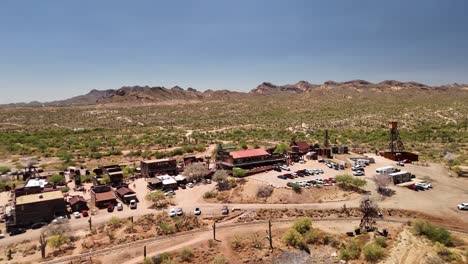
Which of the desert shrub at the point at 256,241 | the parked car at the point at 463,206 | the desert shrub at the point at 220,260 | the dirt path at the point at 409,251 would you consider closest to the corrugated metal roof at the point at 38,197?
the desert shrub at the point at 220,260

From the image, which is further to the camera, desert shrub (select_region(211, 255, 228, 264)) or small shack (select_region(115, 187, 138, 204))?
small shack (select_region(115, 187, 138, 204))

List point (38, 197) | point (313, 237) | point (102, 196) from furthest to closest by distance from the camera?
point (102, 196)
point (38, 197)
point (313, 237)

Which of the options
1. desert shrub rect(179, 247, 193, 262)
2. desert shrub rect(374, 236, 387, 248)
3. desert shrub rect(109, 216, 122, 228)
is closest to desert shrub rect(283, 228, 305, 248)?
desert shrub rect(374, 236, 387, 248)

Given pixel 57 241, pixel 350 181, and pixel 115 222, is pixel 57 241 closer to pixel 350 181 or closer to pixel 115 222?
pixel 115 222

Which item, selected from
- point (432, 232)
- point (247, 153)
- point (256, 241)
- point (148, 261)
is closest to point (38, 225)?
point (148, 261)

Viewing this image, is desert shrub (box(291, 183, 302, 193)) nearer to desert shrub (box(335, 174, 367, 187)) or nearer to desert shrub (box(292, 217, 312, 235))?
desert shrub (box(335, 174, 367, 187))

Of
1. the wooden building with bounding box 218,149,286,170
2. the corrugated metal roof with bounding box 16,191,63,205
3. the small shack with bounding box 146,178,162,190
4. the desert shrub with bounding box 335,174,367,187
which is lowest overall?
the small shack with bounding box 146,178,162,190

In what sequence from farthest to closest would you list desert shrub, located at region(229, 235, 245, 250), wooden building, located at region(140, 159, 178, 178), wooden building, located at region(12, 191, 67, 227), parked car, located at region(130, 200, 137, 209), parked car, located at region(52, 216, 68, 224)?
wooden building, located at region(140, 159, 178, 178) → parked car, located at region(130, 200, 137, 209) → wooden building, located at region(12, 191, 67, 227) → parked car, located at region(52, 216, 68, 224) → desert shrub, located at region(229, 235, 245, 250)

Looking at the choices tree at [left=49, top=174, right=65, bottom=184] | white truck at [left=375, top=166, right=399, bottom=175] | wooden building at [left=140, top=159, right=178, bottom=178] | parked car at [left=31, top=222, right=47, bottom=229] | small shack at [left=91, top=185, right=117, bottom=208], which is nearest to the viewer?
parked car at [left=31, top=222, right=47, bottom=229]

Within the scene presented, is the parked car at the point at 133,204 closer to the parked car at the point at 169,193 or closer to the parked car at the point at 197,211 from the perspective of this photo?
the parked car at the point at 169,193
